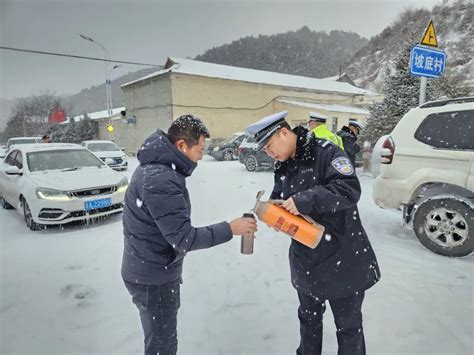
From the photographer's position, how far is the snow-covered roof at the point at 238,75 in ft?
79.4

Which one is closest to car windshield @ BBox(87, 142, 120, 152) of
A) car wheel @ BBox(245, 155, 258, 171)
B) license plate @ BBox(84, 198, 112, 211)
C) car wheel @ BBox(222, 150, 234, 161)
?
→ car wheel @ BBox(222, 150, 234, 161)

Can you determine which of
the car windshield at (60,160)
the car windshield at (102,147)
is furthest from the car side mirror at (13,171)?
the car windshield at (102,147)

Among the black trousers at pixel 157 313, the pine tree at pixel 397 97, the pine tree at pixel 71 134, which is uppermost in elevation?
the pine tree at pixel 397 97

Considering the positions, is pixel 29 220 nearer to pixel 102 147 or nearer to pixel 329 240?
pixel 329 240

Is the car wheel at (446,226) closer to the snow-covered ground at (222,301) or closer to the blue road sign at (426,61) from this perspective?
the snow-covered ground at (222,301)

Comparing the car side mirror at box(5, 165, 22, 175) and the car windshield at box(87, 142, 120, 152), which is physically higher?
the car side mirror at box(5, 165, 22, 175)

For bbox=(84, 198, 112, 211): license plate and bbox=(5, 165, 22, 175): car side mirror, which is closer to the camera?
bbox=(84, 198, 112, 211): license plate

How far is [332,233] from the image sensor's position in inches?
73.2

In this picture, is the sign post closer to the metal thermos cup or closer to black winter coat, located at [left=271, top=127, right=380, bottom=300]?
black winter coat, located at [left=271, top=127, right=380, bottom=300]

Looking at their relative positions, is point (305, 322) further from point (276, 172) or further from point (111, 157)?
point (111, 157)

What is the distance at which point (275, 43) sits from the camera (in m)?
44.2

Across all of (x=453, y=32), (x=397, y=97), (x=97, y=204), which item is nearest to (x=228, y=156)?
(x=397, y=97)

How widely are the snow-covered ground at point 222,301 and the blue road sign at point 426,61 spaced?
3.02 meters

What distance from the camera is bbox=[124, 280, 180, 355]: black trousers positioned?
1.82 meters
